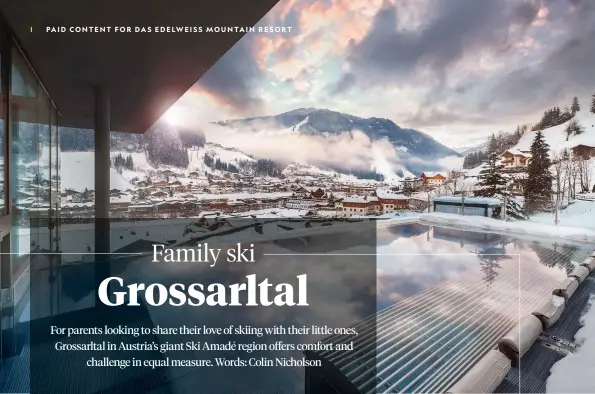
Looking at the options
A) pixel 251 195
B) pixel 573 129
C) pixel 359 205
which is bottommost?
pixel 359 205

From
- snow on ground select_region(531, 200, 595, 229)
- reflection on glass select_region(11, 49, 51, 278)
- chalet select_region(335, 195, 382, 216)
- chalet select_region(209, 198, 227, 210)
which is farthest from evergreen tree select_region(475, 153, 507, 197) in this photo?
reflection on glass select_region(11, 49, 51, 278)

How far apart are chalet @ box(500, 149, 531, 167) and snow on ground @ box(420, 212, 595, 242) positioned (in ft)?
2.39

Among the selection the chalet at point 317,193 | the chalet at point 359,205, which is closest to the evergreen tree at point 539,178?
the chalet at point 359,205

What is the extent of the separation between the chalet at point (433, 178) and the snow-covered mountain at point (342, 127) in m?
0.24

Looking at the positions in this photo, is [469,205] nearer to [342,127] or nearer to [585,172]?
[585,172]

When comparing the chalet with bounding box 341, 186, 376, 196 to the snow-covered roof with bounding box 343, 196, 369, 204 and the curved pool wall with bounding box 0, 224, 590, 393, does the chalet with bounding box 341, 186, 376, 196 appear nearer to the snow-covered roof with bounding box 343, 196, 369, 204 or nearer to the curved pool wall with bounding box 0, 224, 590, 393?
the snow-covered roof with bounding box 343, 196, 369, 204

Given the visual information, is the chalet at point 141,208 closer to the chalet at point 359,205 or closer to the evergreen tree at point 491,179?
the chalet at point 359,205

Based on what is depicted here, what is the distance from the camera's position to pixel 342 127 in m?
3.63

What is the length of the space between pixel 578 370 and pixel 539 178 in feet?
8.24

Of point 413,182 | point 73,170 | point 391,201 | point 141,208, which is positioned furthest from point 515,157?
point 73,170

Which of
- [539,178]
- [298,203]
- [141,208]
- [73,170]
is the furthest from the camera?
[141,208]

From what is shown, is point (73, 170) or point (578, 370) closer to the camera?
point (578, 370)

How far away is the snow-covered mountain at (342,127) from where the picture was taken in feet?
11.7

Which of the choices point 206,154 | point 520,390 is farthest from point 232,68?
point 520,390
